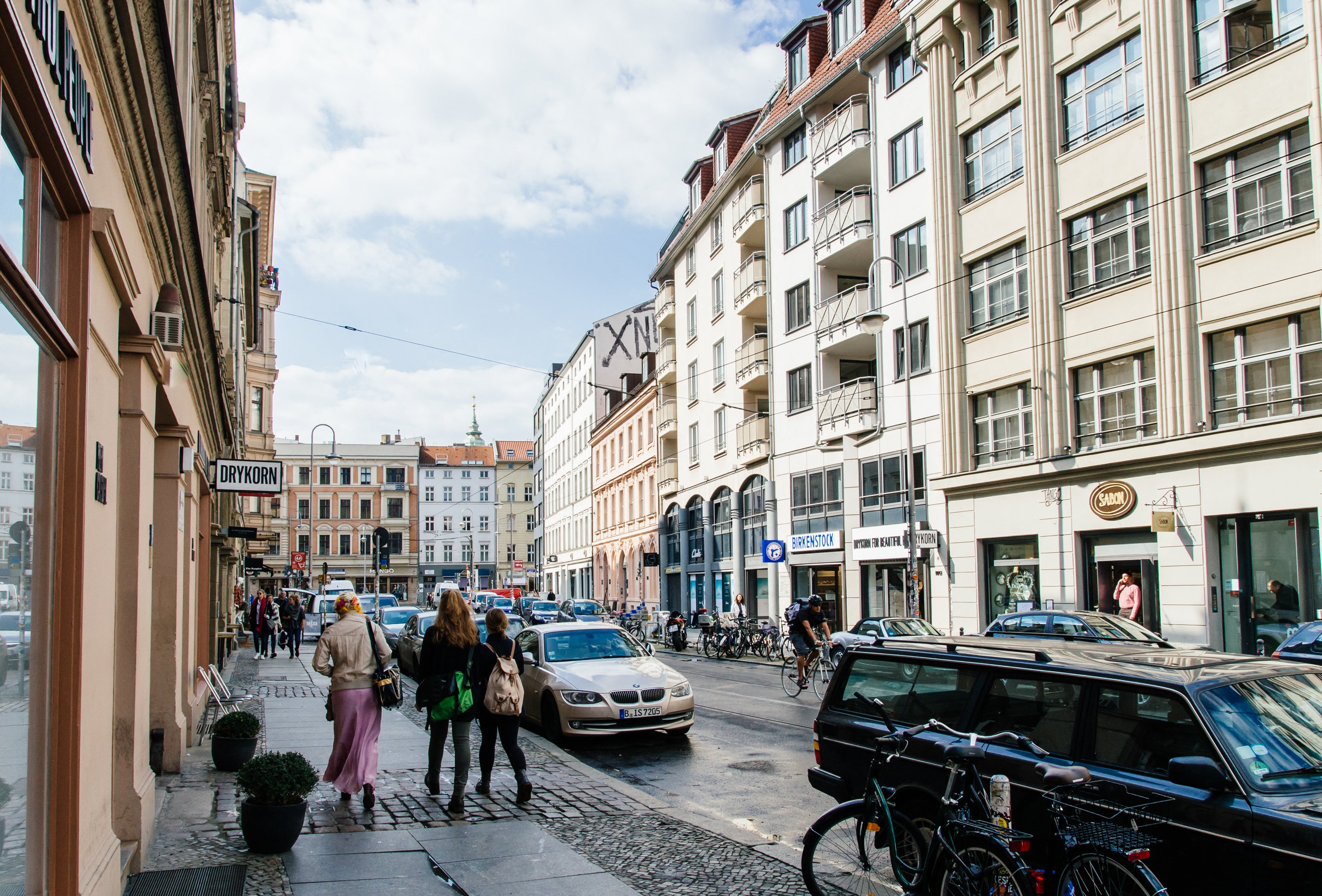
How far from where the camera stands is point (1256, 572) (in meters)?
19.8

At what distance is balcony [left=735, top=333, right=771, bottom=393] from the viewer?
37625 millimetres

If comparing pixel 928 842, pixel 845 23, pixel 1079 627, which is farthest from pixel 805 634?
pixel 845 23

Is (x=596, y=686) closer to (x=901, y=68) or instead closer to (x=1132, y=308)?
(x=1132, y=308)

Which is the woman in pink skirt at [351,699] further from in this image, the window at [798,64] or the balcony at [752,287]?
the window at [798,64]

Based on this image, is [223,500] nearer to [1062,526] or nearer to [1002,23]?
[1062,526]

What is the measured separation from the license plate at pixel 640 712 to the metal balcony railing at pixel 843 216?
21.2 metres

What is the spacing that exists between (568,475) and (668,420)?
31.7m

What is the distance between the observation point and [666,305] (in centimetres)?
5091

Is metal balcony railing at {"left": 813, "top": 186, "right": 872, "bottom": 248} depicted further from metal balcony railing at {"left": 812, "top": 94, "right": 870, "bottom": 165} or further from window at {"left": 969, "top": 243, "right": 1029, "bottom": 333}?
window at {"left": 969, "top": 243, "right": 1029, "bottom": 333}

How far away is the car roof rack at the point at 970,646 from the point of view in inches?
239

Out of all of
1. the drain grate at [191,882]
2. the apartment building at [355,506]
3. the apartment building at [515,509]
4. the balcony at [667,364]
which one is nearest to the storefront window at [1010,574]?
the drain grate at [191,882]

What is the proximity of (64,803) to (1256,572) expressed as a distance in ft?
66.5

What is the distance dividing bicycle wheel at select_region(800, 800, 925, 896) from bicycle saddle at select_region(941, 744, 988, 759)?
0.61m

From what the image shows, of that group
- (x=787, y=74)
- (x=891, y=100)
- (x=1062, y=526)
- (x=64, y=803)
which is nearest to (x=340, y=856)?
(x=64, y=803)
